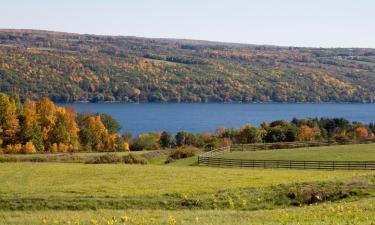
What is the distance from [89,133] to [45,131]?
52.1ft

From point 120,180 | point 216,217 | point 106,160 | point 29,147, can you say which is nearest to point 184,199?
point 216,217

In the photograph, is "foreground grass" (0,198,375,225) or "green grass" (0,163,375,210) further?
"green grass" (0,163,375,210)

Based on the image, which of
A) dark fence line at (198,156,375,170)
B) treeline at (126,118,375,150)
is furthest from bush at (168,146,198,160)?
treeline at (126,118,375,150)

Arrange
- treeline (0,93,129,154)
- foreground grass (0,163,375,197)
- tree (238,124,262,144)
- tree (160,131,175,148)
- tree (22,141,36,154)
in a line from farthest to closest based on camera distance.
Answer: tree (160,131,175,148), tree (238,124,262,144), treeline (0,93,129,154), tree (22,141,36,154), foreground grass (0,163,375,197)

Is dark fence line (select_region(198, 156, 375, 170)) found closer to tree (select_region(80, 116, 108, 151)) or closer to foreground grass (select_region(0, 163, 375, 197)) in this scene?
foreground grass (select_region(0, 163, 375, 197))

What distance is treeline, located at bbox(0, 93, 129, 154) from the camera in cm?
10461

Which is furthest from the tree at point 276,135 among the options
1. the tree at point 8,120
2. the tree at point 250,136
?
the tree at point 8,120

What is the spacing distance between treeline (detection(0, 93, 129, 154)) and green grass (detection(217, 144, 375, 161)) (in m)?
36.4

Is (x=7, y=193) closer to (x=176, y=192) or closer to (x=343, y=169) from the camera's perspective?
(x=176, y=192)

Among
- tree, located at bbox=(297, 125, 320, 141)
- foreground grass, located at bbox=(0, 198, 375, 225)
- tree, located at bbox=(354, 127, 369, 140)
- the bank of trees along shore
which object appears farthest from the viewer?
tree, located at bbox=(354, 127, 369, 140)

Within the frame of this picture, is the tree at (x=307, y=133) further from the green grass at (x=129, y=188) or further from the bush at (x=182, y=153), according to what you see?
the green grass at (x=129, y=188)

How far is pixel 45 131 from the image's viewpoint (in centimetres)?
11419

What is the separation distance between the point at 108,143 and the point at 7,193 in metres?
95.9

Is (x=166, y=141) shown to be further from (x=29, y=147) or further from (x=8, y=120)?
(x=29, y=147)
